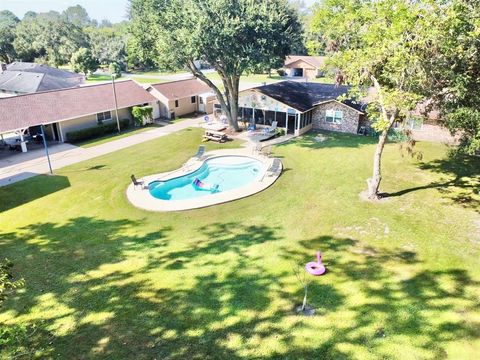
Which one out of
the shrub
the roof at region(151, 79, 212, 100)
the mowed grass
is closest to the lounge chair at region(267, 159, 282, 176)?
the mowed grass

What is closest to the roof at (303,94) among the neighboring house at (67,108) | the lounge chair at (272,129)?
the lounge chair at (272,129)

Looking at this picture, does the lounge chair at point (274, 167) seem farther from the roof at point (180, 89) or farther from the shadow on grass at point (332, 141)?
the roof at point (180, 89)

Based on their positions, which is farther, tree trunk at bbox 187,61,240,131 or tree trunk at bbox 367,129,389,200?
tree trunk at bbox 187,61,240,131

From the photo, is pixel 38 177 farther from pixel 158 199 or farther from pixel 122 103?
pixel 122 103

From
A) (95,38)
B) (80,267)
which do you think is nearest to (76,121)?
(80,267)

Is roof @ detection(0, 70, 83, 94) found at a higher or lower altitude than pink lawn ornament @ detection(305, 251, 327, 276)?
higher

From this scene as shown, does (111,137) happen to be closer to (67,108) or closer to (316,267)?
(67,108)

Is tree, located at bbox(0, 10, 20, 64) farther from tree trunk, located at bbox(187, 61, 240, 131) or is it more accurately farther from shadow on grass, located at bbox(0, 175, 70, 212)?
shadow on grass, located at bbox(0, 175, 70, 212)
